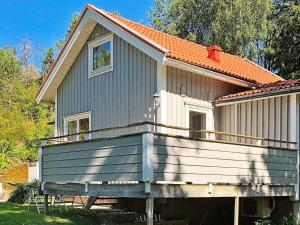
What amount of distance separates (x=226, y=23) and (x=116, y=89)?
1890cm

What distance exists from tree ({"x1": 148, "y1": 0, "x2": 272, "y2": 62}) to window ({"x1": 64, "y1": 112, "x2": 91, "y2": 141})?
1731cm

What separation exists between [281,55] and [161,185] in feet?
80.3

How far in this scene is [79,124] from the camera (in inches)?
664

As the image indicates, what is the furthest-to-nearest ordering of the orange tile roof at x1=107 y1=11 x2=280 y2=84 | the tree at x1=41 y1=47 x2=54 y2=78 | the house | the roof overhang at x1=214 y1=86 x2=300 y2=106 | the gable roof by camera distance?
the tree at x1=41 y1=47 x2=54 y2=78, the orange tile roof at x1=107 y1=11 x2=280 y2=84, the gable roof, the roof overhang at x1=214 y1=86 x2=300 y2=106, the house

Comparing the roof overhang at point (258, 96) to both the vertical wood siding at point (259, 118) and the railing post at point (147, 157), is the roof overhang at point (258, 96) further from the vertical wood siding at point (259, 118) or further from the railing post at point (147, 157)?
the railing post at point (147, 157)

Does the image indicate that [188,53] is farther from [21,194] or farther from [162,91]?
[21,194]

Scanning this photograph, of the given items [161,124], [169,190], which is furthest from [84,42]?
[169,190]

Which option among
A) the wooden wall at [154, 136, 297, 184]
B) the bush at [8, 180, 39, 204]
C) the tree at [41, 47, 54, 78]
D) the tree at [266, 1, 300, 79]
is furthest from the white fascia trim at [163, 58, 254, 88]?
the tree at [41, 47, 54, 78]

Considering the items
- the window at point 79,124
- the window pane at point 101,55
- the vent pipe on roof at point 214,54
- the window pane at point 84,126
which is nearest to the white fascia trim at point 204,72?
the vent pipe on roof at point 214,54

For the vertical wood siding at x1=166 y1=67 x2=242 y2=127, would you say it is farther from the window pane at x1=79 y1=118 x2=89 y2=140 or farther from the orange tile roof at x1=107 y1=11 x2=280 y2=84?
the window pane at x1=79 y1=118 x2=89 y2=140

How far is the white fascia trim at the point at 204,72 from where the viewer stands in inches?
505

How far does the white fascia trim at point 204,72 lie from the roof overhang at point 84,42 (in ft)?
1.31

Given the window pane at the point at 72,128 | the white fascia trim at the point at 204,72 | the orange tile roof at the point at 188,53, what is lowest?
the window pane at the point at 72,128

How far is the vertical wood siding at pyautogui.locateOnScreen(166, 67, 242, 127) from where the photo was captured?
13.5 meters
